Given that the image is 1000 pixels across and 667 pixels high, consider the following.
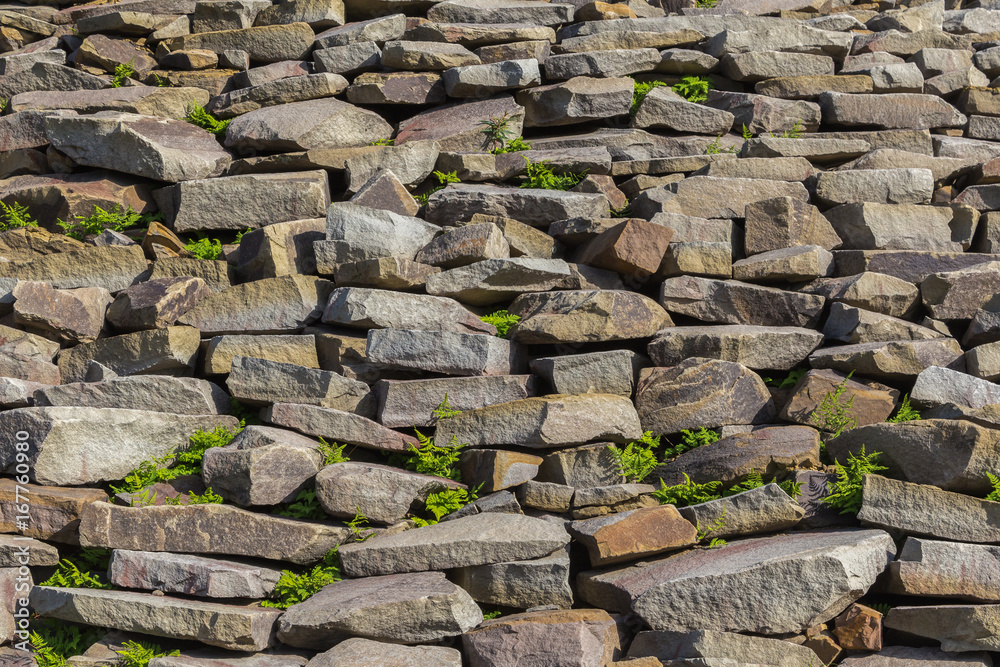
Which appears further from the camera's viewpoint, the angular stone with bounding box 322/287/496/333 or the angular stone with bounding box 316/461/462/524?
the angular stone with bounding box 322/287/496/333

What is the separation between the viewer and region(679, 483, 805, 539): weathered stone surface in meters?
5.43

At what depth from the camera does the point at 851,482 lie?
550cm

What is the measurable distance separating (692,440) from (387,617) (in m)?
2.60

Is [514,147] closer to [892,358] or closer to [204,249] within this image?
[204,249]

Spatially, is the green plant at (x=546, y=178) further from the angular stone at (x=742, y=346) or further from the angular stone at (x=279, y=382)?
the angular stone at (x=279, y=382)

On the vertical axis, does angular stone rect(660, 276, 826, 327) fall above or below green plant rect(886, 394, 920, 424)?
above

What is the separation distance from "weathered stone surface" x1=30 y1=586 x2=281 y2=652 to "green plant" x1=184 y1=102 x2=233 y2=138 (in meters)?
4.96

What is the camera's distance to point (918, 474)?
18.0 ft

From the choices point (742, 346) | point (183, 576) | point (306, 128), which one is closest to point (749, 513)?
point (742, 346)

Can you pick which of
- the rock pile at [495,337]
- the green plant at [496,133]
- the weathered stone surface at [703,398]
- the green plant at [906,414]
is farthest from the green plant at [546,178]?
the green plant at [906,414]

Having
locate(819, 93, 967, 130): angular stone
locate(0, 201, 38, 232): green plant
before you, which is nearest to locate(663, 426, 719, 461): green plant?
locate(819, 93, 967, 130): angular stone

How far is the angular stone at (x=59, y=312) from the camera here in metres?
6.75

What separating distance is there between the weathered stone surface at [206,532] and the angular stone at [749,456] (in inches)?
95.9

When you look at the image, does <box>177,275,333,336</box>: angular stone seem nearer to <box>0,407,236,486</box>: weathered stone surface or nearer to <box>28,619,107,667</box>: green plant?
<box>0,407,236,486</box>: weathered stone surface
